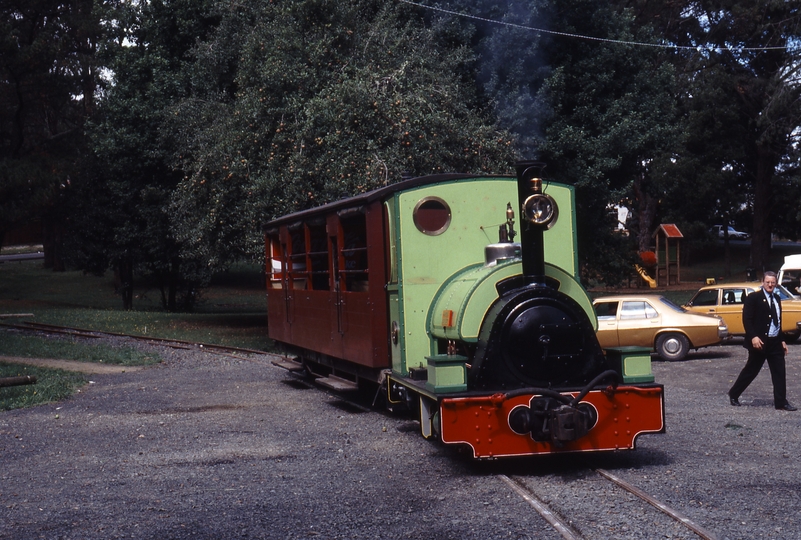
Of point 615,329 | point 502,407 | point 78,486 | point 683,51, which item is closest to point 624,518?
point 502,407

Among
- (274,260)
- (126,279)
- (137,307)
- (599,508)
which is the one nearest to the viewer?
(599,508)

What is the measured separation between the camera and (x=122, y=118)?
2733cm

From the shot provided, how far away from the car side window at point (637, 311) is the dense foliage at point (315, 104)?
13.1ft

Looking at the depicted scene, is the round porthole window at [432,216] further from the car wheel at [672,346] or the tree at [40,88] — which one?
the tree at [40,88]

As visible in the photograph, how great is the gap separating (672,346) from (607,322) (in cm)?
130

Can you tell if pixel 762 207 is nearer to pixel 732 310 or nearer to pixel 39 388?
pixel 732 310

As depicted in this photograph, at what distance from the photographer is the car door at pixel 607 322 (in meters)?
16.9

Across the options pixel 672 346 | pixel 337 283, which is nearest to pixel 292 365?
pixel 337 283

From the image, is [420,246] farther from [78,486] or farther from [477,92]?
[477,92]

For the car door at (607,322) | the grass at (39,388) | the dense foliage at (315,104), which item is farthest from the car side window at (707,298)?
the grass at (39,388)

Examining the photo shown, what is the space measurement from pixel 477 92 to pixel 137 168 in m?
12.4

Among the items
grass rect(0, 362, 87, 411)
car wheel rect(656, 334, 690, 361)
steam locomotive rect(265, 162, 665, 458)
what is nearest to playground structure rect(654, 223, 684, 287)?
car wheel rect(656, 334, 690, 361)

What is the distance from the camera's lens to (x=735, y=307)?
19125 mm

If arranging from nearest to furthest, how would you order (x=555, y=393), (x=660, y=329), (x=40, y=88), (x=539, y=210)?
(x=555, y=393), (x=539, y=210), (x=660, y=329), (x=40, y=88)
